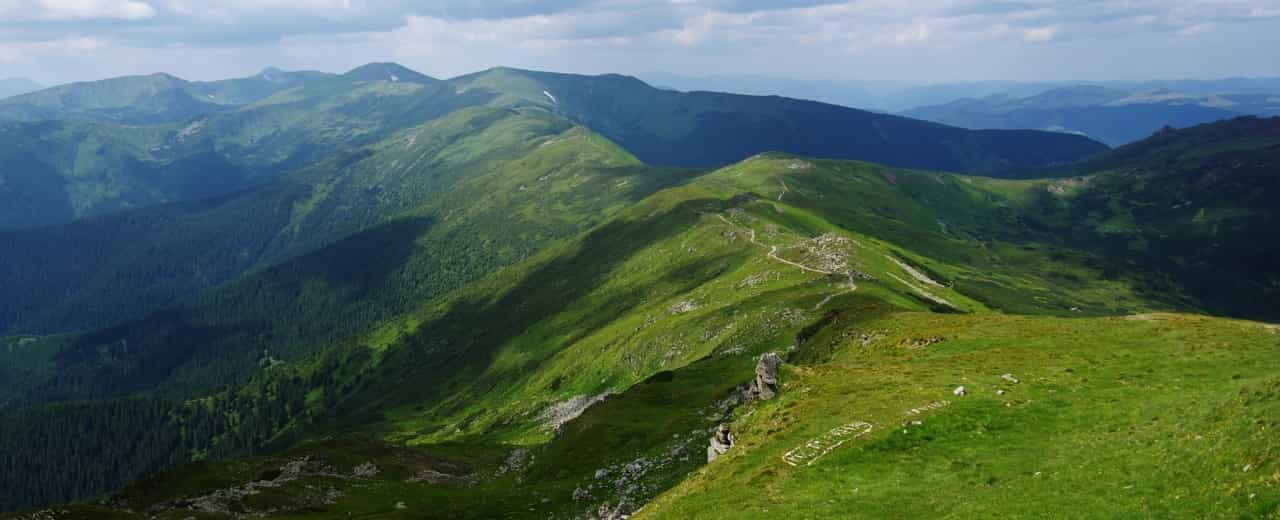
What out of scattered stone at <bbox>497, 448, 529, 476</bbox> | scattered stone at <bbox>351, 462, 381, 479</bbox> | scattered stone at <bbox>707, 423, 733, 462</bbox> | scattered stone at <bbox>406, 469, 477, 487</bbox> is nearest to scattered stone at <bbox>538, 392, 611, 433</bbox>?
scattered stone at <bbox>497, 448, 529, 476</bbox>

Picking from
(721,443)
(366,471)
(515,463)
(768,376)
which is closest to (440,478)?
(366,471)

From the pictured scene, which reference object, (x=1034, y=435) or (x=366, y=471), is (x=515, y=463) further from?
(x=1034, y=435)

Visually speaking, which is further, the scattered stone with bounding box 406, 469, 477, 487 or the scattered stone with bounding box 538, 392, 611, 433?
the scattered stone with bounding box 538, 392, 611, 433

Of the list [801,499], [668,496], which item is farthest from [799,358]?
[801,499]

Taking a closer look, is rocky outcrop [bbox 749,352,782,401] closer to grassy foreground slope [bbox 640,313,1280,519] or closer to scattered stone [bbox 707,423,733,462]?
grassy foreground slope [bbox 640,313,1280,519]

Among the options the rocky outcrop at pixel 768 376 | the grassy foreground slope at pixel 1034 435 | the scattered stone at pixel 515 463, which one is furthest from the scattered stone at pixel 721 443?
the scattered stone at pixel 515 463

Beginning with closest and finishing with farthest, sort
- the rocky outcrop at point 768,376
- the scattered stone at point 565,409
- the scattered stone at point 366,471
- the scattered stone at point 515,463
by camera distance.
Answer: the rocky outcrop at point 768,376
the scattered stone at point 366,471
the scattered stone at point 515,463
the scattered stone at point 565,409

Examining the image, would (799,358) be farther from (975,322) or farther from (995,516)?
(995,516)

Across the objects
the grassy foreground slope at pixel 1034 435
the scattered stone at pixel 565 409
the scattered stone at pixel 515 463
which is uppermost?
the grassy foreground slope at pixel 1034 435

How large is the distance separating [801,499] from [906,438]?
10.1 meters

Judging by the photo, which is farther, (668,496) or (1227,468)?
(668,496)

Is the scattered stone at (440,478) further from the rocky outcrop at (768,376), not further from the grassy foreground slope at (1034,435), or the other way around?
the grassy foreground slope at (1034,435)

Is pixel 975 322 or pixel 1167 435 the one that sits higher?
pixel 1167 435

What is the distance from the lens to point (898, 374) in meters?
62.3
